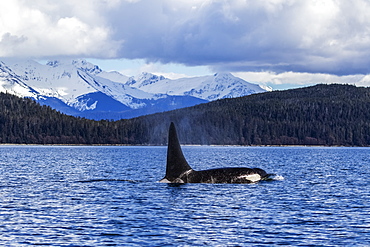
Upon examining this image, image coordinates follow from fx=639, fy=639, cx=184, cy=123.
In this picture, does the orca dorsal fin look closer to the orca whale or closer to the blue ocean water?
the orca whale

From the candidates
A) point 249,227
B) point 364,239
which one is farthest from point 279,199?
point 364,239

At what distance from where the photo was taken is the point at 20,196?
52062 mm

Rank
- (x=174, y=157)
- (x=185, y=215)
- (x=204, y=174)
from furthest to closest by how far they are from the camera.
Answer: (x=204, y=174), (x=174, y=157), (x=185, y=215)

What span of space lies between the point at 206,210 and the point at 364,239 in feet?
41.5

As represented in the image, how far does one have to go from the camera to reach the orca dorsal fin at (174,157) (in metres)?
54.7

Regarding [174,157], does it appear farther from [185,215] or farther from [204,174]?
[185,215]

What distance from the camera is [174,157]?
54688mm

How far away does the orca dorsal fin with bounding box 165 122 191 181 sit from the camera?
179 ft

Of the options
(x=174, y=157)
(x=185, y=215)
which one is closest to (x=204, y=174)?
(x=174, y=157)

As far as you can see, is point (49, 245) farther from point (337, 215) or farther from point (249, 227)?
point (337, 215)

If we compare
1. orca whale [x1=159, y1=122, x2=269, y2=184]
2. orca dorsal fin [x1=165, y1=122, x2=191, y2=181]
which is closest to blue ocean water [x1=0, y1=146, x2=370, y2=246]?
orca whale [x1=159, y1=122, x2=269, y2=184]

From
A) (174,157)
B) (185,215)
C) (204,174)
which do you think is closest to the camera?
(185,215)

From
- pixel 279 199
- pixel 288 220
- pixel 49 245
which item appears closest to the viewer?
pixel 49 245

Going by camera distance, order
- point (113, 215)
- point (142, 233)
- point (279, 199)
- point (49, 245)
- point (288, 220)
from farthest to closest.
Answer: point (279, 199), point (113, 215), point (288, 220), point (142, 233), point (49, 245)
